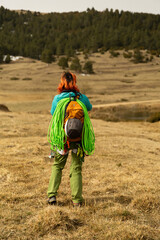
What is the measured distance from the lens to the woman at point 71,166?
4133mm

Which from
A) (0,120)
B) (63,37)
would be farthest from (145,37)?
(0,120)

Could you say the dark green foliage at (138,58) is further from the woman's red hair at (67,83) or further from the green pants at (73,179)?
the green pants at (73,179)

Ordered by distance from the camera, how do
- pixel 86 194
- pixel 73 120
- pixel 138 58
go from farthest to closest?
pixel 138 58, pixel 86 194, pixel 73 120

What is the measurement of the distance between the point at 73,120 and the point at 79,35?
114m

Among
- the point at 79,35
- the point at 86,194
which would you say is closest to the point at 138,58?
the point at 79,35

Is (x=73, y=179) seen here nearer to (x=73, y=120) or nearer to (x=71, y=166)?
(x=71, y=166)

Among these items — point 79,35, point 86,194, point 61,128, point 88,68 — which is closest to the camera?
point 61,128

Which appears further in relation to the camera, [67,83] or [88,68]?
[88,68]

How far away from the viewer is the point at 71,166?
4.27 m

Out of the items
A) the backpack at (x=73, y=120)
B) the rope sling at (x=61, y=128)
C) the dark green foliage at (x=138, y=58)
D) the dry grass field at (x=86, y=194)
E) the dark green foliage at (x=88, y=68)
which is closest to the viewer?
the dry grass field at (x=86, y=194)

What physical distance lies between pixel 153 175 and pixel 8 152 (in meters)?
4.81

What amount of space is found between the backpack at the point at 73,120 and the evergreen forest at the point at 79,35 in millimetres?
80081

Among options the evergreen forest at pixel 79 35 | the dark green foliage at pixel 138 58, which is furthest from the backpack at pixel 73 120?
the evergreen forest at pixel 79 35

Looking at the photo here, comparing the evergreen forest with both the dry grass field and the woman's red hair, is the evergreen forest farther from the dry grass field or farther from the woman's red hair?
the woman's red hair
